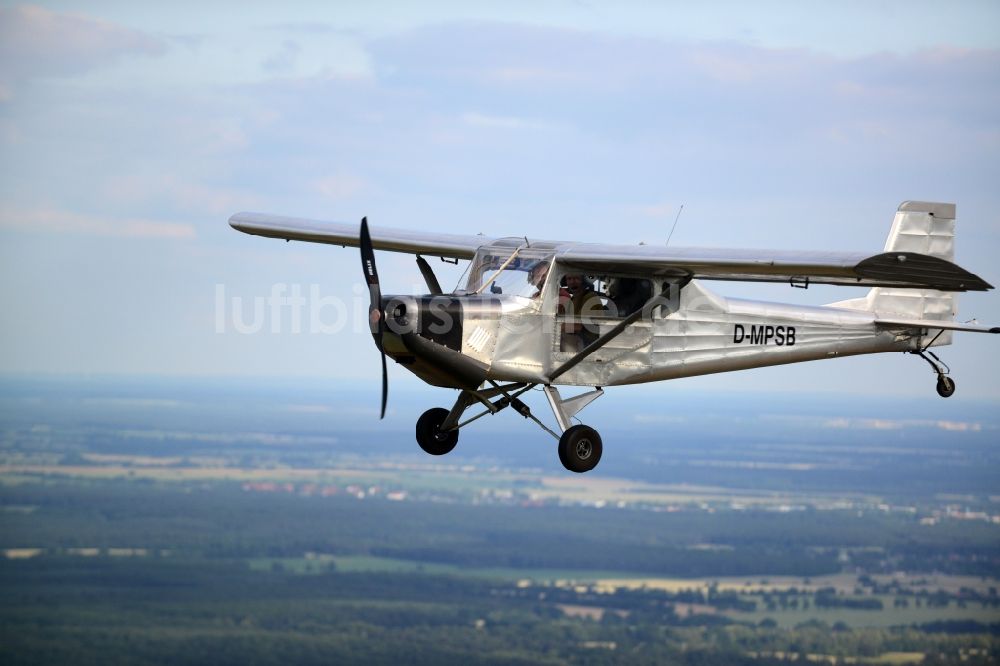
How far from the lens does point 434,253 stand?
23.0m


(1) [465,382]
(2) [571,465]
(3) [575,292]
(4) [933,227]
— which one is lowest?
(2) [571,465]

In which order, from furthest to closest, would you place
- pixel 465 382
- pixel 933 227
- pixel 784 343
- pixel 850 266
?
1. pixel 933 227
2. pixel 784 343
3. pixel 465 382
4. pixel 850 266

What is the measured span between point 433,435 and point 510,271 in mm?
2877

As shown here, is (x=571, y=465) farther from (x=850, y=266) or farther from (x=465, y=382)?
(x=850, y=266)

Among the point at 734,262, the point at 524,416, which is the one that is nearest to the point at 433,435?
the point at 524,416

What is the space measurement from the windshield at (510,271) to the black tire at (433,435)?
2.21 metres

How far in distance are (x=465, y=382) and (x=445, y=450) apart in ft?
6.03

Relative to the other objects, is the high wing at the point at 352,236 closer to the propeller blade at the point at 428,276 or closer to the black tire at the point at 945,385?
the propeller blade at the point at 428,276

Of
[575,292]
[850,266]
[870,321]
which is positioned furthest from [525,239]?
[870,321]

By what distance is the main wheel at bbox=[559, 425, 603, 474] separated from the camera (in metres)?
19.7

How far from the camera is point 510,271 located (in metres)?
20.1

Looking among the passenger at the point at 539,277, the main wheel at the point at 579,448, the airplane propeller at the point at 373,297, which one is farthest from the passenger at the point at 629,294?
the airplane propeller at the point at 373,297

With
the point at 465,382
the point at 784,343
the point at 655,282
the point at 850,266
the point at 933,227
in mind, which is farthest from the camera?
the point at 933,227

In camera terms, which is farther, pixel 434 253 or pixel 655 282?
pixel 434 253
